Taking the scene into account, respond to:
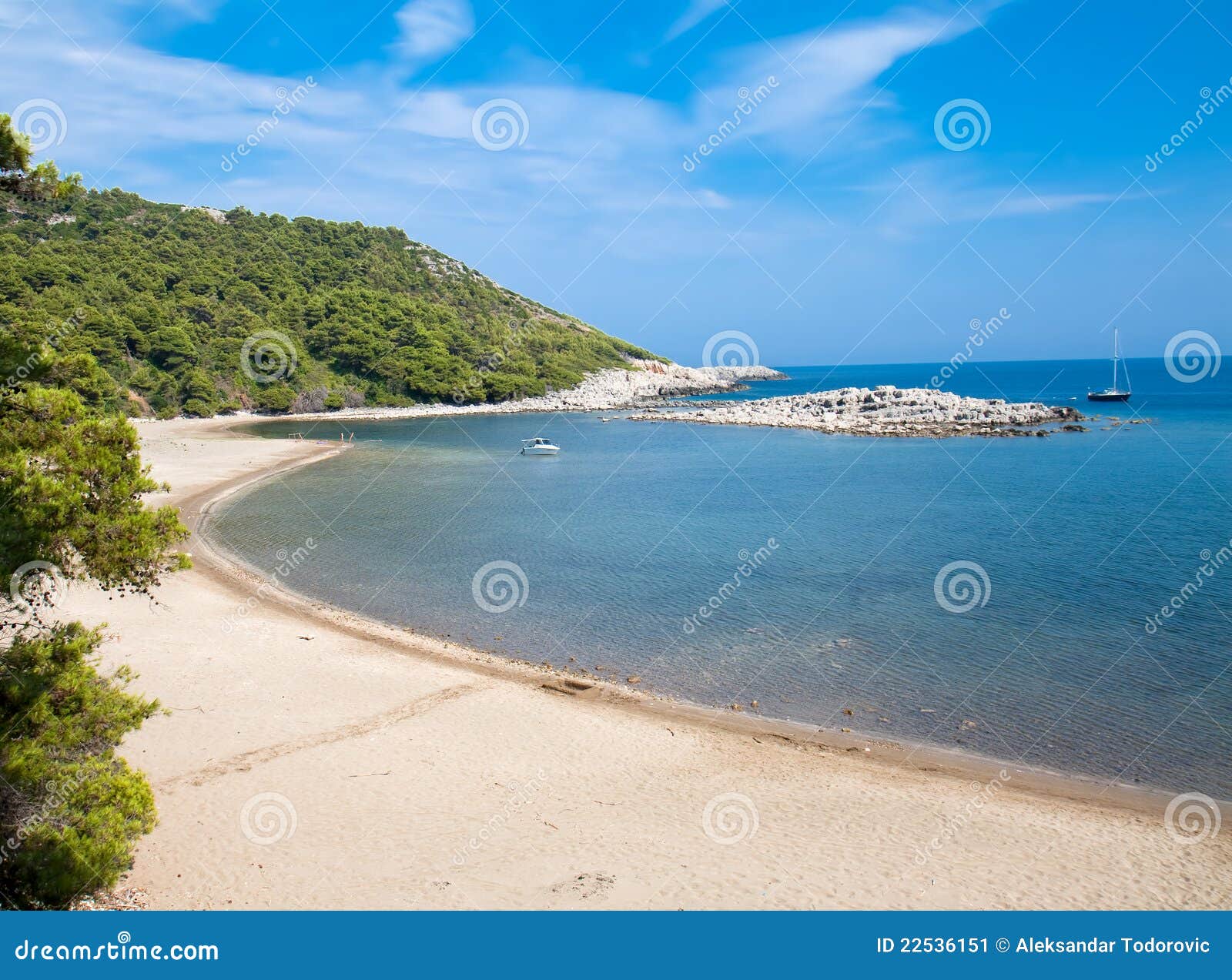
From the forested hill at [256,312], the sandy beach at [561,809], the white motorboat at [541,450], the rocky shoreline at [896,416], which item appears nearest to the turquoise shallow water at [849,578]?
the sandy beach at [561,809]

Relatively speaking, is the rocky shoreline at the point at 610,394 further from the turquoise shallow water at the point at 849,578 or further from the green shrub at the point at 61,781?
the green shrub at the point at 61,781

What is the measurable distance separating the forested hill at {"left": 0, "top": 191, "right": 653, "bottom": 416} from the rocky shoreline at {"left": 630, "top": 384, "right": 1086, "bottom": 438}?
22.8m

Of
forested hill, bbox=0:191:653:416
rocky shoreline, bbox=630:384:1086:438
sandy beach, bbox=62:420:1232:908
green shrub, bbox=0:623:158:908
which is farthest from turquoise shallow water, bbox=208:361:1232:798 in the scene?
forested hill, bbox=0:191:653:416

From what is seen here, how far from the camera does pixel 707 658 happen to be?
52.2 ft

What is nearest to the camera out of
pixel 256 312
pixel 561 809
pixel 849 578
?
pixel 561 809

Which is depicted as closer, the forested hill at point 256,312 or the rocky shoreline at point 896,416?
the rocky shoreline at point 896,416

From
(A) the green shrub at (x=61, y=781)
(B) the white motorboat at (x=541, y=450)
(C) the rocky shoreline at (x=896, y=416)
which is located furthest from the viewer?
(C) the rocky shoreline at (x=896, y=416)

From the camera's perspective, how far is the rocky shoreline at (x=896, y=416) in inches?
2355

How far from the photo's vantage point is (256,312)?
250 ft

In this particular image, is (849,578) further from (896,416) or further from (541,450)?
(896,416)

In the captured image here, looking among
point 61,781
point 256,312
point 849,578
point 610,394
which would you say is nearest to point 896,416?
point 610,394

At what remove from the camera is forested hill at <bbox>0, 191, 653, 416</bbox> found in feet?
204

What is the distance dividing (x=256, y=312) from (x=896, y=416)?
56.6 meters

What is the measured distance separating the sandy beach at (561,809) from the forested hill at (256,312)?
1734 inches
